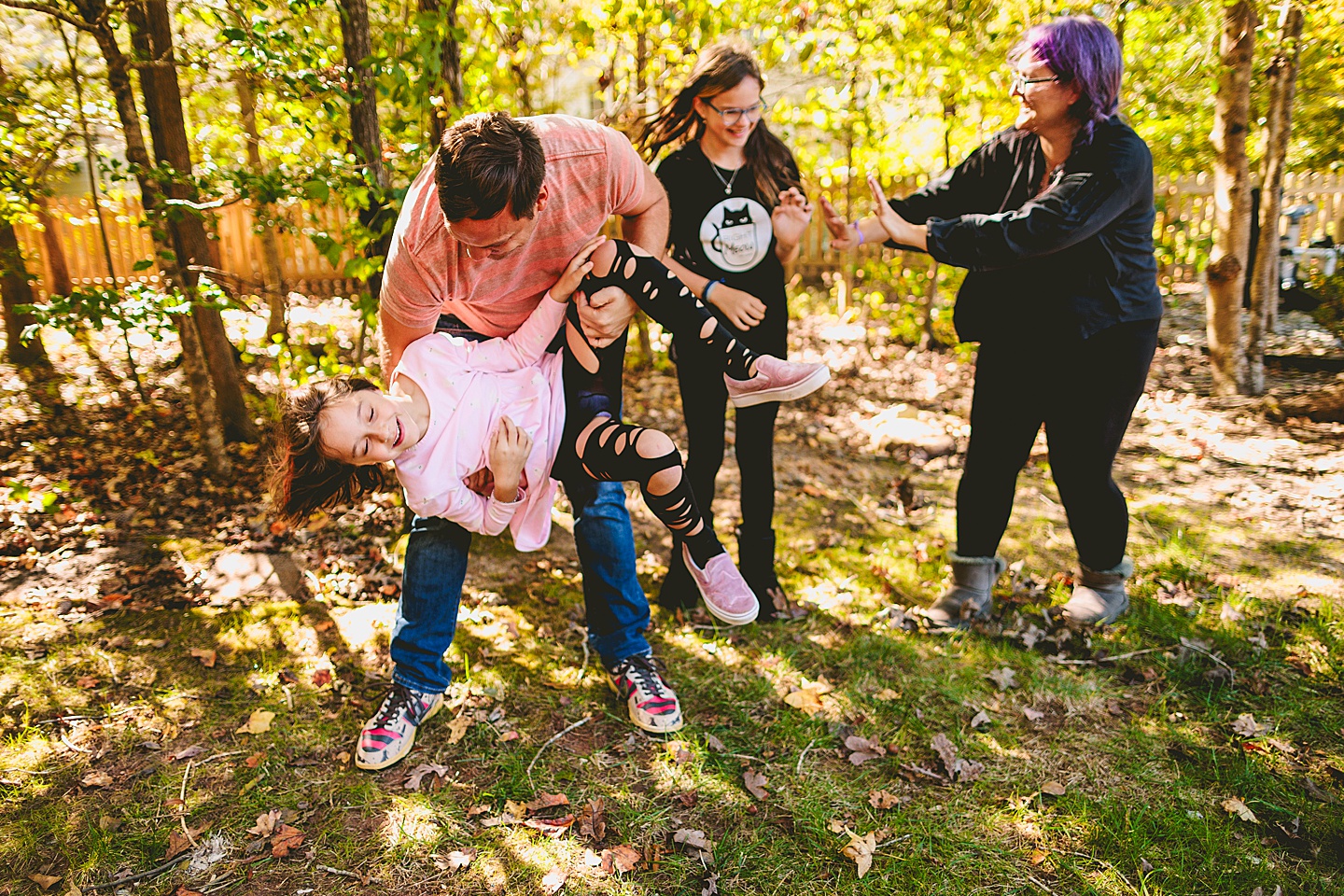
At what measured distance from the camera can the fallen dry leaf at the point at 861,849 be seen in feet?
7.47

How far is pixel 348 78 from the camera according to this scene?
10.6 ft

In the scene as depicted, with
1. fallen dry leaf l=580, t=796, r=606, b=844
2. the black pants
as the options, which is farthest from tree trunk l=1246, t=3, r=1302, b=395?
fallen dry leaf l=580, t=796, r=606, b=844

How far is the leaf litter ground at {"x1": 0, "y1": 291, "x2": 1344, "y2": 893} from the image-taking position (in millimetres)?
2297

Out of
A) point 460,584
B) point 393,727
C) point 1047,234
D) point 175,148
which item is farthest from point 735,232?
point 175,148

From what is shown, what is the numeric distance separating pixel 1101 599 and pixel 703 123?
2529mm

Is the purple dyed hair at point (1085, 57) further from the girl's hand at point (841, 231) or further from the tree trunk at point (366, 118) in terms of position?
the tree trunk at point (366, 118)

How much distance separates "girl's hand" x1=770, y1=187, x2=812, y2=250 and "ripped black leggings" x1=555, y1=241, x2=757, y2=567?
52cm

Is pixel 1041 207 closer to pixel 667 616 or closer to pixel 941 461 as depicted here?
pixel 667 616

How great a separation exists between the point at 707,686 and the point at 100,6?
3800 mm

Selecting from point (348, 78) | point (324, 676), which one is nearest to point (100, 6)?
point (348, 78)

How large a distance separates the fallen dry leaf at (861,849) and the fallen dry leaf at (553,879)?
80cm

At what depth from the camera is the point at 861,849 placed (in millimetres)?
2328

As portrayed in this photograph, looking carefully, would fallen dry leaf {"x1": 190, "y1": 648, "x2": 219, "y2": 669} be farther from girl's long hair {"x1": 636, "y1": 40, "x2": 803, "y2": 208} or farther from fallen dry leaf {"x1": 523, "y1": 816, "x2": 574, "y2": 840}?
girl's long hair {"x1": 636, "y1": 40, "x2": 803, "y2": 208}

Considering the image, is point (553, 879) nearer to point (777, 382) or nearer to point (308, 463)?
point (308, 463)
